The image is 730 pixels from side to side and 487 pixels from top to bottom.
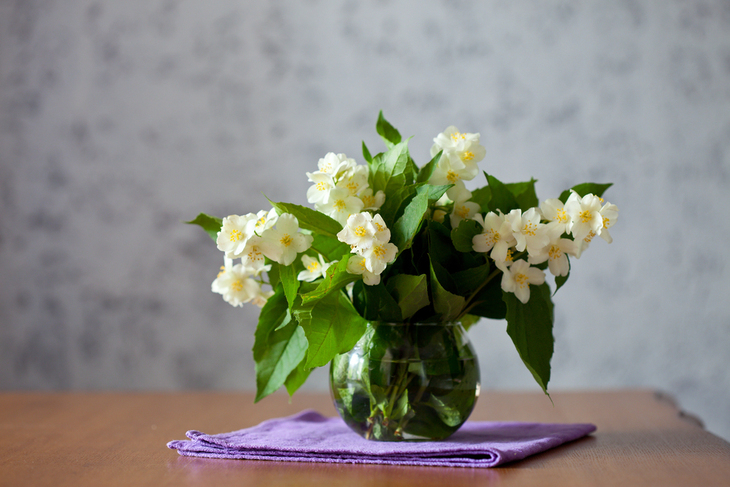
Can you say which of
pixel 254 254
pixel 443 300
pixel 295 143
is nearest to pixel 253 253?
pixel 254 254

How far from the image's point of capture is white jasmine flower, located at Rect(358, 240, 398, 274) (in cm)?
60

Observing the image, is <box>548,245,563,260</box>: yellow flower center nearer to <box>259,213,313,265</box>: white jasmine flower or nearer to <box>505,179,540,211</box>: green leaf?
<box>505,179,540,211</box>: green leaf

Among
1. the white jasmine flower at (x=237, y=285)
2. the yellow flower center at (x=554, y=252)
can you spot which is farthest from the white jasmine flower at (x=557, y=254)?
the white jasmine flower at (x=237, y=285)

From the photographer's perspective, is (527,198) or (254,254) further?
(527,198)

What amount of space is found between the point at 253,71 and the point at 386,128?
4.82 feet

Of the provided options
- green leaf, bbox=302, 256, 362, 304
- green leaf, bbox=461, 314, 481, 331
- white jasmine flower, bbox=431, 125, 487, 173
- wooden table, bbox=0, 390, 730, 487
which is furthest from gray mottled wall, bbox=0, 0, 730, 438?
green leaf, bbox=302, 256, 362, 304

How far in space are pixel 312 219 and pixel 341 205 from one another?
0.04 m

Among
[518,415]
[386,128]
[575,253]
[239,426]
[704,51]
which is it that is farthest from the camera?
[704,51]

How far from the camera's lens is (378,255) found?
61 cm

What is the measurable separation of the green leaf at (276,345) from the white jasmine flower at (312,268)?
0.11ft

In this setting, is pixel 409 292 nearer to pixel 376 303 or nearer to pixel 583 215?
Result: pixel 376 303

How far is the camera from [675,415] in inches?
38.9

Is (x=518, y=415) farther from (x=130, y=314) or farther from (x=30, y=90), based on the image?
(x=30, y=90)

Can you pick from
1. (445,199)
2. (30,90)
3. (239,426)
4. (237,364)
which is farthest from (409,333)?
(30,90)
